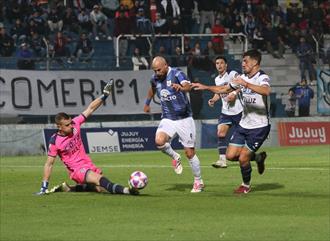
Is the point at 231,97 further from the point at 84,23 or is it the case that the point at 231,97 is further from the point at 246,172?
the point at 84,23

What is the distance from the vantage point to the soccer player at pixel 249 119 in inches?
688

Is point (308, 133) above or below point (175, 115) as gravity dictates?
below

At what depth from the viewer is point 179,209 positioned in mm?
15984


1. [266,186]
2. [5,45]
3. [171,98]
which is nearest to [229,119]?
[266,186]

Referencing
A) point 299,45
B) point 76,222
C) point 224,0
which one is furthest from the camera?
point 224,0

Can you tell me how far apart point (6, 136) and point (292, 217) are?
67.1 feet

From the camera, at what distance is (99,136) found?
34625 mm

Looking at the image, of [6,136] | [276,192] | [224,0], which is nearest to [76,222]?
[276,192]

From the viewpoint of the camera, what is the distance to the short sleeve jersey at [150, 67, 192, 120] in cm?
1861

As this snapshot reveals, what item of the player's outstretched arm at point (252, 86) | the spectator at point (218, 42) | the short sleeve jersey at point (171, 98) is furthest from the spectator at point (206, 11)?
the player's outstretched arm at point (252, 86)

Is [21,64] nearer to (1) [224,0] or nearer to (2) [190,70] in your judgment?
(2) [190,70]

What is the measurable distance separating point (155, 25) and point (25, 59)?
7039 millimetres

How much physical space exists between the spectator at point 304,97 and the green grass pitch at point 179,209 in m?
14.0

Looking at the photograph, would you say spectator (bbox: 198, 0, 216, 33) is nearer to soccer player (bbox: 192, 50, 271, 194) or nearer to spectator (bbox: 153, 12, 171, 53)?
spectator (bbox: 153, 12, 171, 53)
